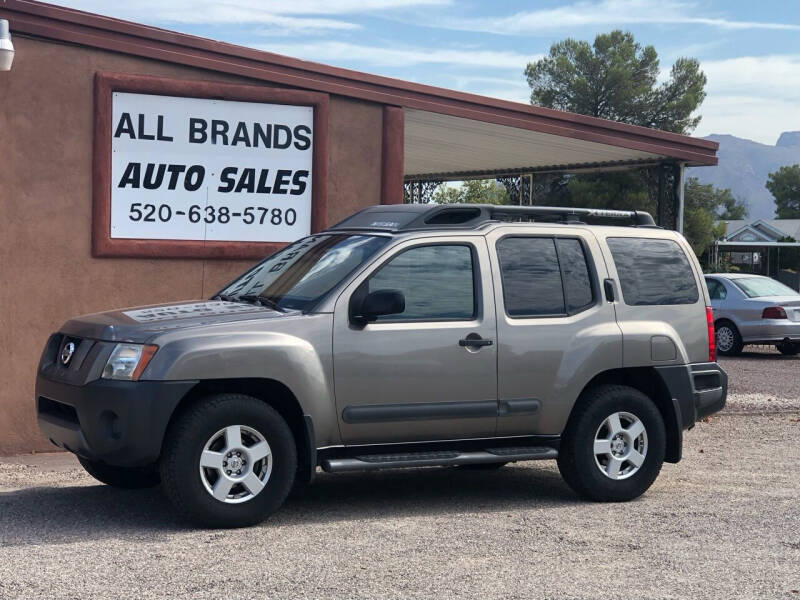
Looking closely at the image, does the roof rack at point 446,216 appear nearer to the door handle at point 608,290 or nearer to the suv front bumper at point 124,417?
the door handle at point 608,290

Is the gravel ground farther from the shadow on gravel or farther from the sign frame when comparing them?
the sign frame

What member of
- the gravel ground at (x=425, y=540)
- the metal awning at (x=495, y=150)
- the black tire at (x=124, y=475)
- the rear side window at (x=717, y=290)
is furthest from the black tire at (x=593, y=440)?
the rear side window at (x=717, y=290)

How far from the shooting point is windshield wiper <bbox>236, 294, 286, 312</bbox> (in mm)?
7526

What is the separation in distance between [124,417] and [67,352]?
87 cm

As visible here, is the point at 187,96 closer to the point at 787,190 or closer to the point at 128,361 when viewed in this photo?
the point at 128,361

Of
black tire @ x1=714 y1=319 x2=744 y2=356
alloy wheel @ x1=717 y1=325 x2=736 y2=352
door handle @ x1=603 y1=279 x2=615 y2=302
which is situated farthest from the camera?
alloy wheel @ x1=717 y1=325 x2=736 y2=352

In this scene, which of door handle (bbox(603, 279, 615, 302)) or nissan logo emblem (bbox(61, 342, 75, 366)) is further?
door handle (bbox(603, 279, 615, 302))

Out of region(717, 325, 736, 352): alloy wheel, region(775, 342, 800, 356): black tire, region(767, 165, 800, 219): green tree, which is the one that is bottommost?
region(775, 342, 800, 356): black tire

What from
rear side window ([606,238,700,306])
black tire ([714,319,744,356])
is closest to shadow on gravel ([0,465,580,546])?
rear side window ([606,238,700,306])

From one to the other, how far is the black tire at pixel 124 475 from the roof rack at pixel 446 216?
2147 mm

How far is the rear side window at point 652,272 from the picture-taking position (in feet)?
27.5

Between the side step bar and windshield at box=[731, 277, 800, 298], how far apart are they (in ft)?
43.3

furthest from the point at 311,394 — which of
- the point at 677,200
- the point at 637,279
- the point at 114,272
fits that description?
the point at 677,200

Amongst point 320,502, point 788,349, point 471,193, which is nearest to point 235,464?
point 320,502
